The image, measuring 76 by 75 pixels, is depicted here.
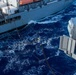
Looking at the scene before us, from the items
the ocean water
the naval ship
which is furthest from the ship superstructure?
the naval ship

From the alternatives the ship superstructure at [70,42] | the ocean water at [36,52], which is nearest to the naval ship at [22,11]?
the ocean water at [36,52]

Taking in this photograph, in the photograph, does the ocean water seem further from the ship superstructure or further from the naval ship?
the ship superstructure

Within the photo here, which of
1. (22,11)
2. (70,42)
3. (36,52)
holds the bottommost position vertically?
(36,52)

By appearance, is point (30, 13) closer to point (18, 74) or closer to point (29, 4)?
point (29, 4)

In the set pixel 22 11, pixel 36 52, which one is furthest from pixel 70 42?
pixel 22 11

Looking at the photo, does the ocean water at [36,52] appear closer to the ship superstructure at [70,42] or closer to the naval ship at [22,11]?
the naval ship at [22,11]

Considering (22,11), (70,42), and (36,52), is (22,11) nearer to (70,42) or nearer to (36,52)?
(36,52)

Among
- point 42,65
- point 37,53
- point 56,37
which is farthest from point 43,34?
point 42,65
